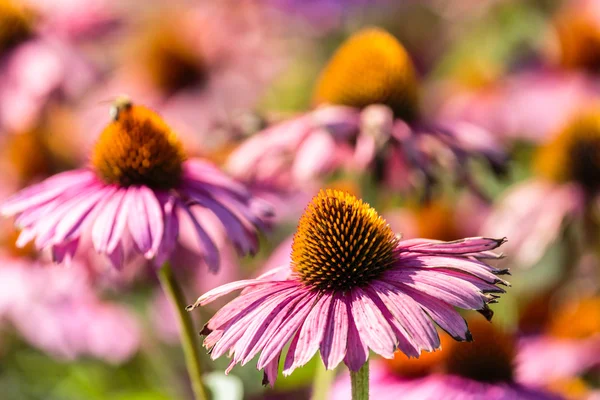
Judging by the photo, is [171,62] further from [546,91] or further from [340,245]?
[340,245]

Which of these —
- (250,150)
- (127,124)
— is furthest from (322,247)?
(250,150)

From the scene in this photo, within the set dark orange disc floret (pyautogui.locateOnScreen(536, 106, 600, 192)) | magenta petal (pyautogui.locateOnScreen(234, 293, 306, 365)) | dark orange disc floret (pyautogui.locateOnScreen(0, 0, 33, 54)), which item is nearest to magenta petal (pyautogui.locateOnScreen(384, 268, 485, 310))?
magenta petal (pyautogui.locateOnScreen(234, 293, 306, 365))

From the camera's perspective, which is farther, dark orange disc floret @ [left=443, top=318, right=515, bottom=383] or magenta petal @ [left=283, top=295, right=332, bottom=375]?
dark orange disc floret @ [left=443, top=318, right=515, bottom=383]

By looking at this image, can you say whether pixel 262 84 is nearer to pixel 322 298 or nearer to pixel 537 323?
pixel 537 323

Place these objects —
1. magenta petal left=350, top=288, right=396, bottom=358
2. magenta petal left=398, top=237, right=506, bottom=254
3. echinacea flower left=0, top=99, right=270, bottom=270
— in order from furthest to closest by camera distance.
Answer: echinacea flower left=0, top=99, right=270, bottom=270, magenta petal left=398, top=237, right=506, bottom=254, magenta petal left=350, top=288, right=396, bottom=358

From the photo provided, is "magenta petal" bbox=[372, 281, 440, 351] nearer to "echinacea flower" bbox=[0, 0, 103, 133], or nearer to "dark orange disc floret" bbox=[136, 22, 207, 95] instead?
"echinacea flower" bbox=[0, 0, 103, 133]

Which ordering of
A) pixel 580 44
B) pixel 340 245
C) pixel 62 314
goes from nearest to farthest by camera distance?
pixel 340 245
pixel 62 314
pixel 580 44

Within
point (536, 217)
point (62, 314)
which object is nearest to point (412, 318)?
point (536, 217)
